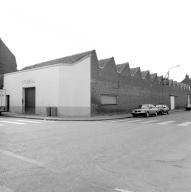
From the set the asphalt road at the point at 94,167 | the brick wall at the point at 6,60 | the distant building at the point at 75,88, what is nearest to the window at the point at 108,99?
the distant building at the point at 75,88

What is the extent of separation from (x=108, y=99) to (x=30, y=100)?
403 inches

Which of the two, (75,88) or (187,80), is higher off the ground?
(187,80)

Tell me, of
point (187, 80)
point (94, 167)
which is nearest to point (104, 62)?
point (94, 167)

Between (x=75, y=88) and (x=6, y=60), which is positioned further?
Result: (x=6, y=60)

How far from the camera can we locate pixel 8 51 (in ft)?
142

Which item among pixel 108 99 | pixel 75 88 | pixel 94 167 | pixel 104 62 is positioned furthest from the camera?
pixel 104 62

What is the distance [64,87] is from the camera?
23.8 m

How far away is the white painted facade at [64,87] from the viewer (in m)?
23.7

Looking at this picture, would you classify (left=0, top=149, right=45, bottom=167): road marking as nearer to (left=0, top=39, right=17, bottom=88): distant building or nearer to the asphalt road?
the asphalt road

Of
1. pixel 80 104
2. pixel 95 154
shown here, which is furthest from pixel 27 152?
pixel 80 104

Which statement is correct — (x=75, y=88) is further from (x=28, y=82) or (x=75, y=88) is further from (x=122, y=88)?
(x=122, y=88)

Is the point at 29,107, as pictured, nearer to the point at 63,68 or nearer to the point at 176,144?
the point at 63,68

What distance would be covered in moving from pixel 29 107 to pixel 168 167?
79.3 ft

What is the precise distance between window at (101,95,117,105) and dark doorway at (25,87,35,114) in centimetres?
881
